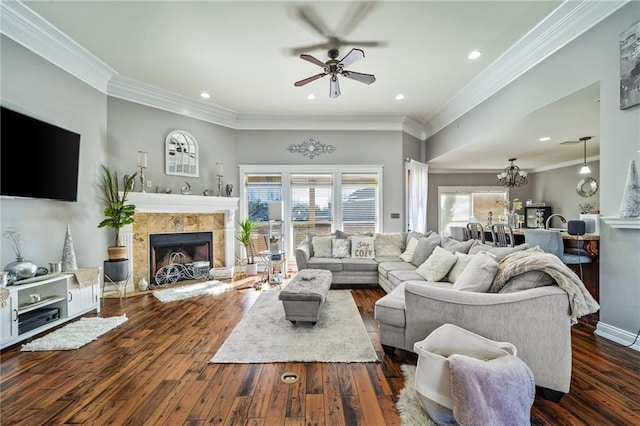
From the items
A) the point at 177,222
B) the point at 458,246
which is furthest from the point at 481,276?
the point at 177,222

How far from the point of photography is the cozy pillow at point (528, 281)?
2002mm

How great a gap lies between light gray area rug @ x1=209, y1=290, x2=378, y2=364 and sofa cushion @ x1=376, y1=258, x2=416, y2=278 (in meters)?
0.91

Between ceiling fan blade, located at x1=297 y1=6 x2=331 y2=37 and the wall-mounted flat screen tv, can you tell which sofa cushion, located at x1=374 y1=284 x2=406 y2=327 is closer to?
ceiling fan blade, located at x1=297 y1=6 x2=331 y2=37

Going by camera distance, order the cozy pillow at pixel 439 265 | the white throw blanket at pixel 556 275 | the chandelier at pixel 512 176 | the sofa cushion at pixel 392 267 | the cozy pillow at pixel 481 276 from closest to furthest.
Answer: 1. the white throw blanket at pixel 556 275
2. the cozy pillow at pixel 481 276
3. the cozy pillow at pixel 439 265
4. the sofa cushion at pixel 392 267
5. the chandelier at pixel 512 176

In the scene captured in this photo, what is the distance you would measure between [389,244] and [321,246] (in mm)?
1297

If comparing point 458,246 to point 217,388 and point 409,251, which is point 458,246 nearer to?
point 409,251

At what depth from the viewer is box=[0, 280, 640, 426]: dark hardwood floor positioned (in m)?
1.78

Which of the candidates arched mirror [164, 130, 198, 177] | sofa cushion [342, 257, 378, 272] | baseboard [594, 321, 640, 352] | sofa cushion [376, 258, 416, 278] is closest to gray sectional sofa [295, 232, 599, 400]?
baseboard [594, 321, 640, 352]

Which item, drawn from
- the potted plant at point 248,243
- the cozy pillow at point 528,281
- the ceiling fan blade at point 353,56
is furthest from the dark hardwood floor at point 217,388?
the ceiling fan blade at point 353,56

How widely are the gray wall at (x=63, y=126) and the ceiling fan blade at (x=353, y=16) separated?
357 centimetres

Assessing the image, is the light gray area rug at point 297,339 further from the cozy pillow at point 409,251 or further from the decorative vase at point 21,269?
the decorative vase at point 21,269

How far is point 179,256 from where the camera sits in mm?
5379

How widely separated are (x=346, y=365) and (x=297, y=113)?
502cm

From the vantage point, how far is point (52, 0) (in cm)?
281
